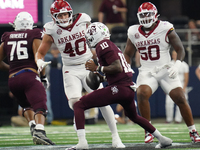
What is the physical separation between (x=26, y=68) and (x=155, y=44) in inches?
63.9

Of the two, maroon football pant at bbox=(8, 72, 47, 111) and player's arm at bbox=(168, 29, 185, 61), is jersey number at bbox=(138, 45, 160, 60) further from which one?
maroon football pant at bbox=(8, 72, 47, 111)

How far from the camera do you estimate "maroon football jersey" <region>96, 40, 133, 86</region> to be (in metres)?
4.59

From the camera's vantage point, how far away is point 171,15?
14383mm

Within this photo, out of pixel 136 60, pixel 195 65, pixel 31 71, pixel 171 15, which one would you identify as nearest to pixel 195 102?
pixel 195 65

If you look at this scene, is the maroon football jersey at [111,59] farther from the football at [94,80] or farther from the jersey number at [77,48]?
the jersey number at [77,48]

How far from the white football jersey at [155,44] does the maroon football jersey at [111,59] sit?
1.02 metres

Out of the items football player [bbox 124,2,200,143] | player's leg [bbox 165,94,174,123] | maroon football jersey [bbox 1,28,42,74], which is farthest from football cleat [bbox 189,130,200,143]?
player's leg [bbox 165,94,174,123]

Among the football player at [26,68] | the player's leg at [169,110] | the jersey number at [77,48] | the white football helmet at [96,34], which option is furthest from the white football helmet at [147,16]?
the player's leg at [169,110]

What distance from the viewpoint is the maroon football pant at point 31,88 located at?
5.42 meters

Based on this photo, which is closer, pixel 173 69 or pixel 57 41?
pixel 173 69

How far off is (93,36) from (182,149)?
147cm

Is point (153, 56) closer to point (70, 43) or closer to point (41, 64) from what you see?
point (70, 43)

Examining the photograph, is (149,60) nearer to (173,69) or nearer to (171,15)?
(173,69)

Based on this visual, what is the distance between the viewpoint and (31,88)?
5.46 metres
